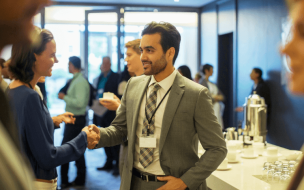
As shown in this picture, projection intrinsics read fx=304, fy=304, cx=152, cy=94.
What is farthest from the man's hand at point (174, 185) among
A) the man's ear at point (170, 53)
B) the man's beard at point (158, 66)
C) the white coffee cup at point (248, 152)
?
the white coffee cup at point (248, 152)

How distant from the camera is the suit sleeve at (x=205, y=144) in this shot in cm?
160

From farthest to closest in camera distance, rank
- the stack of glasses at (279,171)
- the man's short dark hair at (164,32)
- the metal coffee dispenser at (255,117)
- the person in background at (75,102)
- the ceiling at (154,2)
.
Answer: the ceiling at (154,2) < the person in background at (75,102) < the metal coffee dispenser at (255,117) < the man's short dark hair at (164,32) < the stack of glasses at (279,171)

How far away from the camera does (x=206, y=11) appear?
914cm

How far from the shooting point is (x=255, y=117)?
114 inches

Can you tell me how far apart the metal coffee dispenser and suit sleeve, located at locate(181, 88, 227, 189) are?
1353 mm

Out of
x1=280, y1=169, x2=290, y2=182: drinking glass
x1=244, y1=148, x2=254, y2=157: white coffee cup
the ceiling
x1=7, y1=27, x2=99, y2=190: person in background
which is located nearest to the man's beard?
x1=7, y1=27, x2=99, y2=190: person in background

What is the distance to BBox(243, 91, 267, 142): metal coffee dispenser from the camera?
2898 millimetres

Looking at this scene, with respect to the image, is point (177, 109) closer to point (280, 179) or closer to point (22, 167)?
point (280, 179)

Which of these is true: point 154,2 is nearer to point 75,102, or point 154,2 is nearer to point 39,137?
point 75,102

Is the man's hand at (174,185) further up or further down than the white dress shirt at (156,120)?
further down

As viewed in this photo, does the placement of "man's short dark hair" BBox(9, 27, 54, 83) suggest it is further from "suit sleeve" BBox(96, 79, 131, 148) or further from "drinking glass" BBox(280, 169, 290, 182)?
"drinking glass" BBox(280, 169, 290, 182)

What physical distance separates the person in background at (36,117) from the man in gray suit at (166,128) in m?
0.34

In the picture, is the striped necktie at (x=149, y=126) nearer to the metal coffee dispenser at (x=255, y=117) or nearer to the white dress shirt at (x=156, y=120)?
the white dress shirt at (x=156, y=120)

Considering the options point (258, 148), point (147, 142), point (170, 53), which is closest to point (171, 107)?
point (147, 142)
